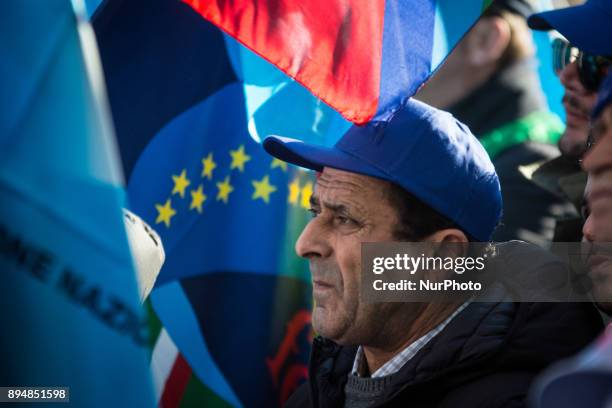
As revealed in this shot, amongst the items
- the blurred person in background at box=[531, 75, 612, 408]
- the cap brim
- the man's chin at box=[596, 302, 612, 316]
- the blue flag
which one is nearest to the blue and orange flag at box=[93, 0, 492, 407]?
the cap brim

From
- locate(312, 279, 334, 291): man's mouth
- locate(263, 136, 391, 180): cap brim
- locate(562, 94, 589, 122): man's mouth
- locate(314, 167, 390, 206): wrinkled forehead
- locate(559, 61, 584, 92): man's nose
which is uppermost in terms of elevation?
locate(263, 136, 391, 180): cap brim

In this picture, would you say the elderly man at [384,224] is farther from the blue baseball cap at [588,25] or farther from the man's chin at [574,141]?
the man's chin at [574,141]

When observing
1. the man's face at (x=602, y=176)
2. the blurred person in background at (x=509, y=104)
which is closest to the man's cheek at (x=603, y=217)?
the man's face at (x=602, y=176)

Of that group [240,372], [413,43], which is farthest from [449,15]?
[240,372]

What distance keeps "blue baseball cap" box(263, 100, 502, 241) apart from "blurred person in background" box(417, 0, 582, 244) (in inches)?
50.8

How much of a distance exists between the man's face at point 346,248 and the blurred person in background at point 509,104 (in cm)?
137

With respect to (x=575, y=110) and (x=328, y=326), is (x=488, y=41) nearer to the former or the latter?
(x=575, y=110)

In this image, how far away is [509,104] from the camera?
483 cm

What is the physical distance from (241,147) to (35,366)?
201 centimetres

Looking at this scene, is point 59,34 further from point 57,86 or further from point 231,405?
point 231,405

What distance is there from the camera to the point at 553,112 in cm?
455

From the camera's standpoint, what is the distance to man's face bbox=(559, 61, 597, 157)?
11.0 feet

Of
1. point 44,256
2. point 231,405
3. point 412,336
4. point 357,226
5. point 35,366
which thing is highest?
point 44,256

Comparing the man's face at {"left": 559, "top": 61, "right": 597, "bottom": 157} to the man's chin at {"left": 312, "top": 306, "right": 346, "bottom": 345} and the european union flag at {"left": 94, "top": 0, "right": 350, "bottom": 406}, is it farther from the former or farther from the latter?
the man's chin at {"left": 312, "top": 306, "right": 346, "bottom": 345}
